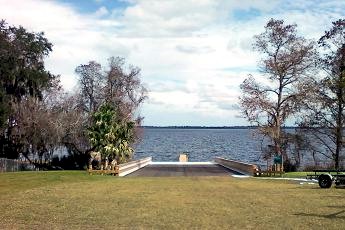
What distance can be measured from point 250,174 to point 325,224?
26544 mm

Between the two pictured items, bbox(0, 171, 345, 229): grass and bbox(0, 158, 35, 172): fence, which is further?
bbox(0, 158, 35, 172): fence

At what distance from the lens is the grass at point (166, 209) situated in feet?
40.1

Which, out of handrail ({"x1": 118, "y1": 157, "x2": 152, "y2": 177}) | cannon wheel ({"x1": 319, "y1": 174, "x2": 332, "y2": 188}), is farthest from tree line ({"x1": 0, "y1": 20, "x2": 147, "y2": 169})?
cannon wheel ({"x1": 319, "y1": 174, "x2": 332, "y2": 188})

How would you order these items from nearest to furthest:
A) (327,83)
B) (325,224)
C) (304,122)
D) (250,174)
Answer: (325,224) < (250,174) < (327,83) < (304,122)

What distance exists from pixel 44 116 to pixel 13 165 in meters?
5.74

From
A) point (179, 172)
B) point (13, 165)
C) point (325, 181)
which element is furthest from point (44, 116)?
point (325, 181)

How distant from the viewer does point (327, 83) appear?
138ft

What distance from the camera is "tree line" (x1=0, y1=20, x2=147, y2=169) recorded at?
42.2 meters

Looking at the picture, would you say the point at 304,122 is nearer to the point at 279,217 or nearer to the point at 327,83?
the point at 327,83

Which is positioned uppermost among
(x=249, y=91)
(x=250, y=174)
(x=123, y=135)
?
(x=249, y=91)

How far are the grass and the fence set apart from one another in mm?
18375

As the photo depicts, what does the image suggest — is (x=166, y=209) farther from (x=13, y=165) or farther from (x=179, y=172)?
(x=13, y=165)

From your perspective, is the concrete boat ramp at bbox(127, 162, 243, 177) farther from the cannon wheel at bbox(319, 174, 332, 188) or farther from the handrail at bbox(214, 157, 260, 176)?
the cannon wheel at bbox(319, 174, 332, 188)

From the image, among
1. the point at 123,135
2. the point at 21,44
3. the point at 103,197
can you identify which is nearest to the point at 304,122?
the point at 123,135
